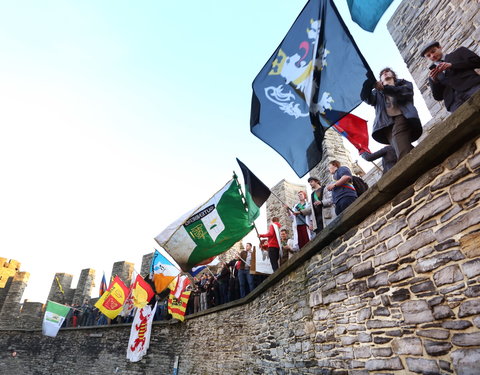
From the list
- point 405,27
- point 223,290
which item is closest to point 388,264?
point 405,27

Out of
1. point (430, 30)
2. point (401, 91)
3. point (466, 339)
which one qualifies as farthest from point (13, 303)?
point (430, 30)

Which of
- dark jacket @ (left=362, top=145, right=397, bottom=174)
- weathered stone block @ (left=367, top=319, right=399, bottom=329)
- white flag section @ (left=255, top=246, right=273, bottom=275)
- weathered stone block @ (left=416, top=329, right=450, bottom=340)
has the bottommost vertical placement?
weathered stone block @ (left=416, top=329, right=450, bottom=340)

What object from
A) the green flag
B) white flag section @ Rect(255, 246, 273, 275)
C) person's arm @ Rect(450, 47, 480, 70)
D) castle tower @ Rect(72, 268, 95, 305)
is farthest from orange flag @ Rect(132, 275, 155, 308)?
person's arm @ Rect(450, 47, 480, 70)

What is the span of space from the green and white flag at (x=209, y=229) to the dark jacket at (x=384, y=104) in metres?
3.88

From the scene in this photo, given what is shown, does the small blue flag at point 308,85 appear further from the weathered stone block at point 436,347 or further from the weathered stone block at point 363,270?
the weathered stone block at point 436,347

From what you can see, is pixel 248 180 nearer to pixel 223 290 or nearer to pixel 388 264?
pixel 388 264

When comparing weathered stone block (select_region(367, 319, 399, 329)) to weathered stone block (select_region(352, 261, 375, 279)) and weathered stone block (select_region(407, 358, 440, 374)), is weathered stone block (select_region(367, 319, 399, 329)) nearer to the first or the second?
weathered stone block (select_region(407, 358, 440, 374))

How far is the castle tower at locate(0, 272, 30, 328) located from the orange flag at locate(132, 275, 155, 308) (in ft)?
46.0

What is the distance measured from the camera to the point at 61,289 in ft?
62.3

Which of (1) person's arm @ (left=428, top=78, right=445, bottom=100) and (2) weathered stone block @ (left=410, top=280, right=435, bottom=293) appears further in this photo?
(1) person's arm @ (left=428, top=78, right=445, bottom=100)

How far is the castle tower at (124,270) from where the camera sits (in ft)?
57.8

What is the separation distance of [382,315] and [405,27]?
661cm

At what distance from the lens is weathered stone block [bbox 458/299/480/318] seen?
2111 millimetres

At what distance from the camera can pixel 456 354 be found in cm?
222
